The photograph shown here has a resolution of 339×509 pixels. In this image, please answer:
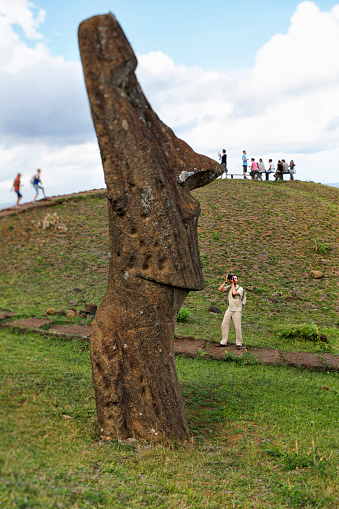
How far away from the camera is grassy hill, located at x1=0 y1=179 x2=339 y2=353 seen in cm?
1549

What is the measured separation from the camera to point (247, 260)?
2142 centimetres

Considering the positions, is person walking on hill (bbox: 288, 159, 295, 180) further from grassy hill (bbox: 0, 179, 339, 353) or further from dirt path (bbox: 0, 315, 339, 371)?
dirt path (bbox: 0, 315, 339, 371)

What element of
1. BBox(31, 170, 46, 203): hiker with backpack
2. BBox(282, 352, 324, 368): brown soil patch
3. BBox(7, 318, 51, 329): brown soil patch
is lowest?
BBox(282, 352, 324, 368): brown soil patch

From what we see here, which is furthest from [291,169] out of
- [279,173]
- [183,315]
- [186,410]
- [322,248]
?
[186,410]

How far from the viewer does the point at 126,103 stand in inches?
257

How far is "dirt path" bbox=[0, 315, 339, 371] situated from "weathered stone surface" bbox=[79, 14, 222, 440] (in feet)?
19.0

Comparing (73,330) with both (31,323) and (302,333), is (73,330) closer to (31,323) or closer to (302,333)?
(31,323)

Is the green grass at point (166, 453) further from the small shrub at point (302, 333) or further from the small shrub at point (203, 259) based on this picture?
the small shrub at point (203, 259)

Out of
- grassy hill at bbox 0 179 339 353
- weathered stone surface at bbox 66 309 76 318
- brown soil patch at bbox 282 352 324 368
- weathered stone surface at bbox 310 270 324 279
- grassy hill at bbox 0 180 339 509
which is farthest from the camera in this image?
weathered stone surface at bbox 310 270 324 279

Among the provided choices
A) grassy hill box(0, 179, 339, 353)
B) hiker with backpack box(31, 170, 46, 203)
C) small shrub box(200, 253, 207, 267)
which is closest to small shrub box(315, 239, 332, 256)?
grassy hill box(0, 179, 339, 353)

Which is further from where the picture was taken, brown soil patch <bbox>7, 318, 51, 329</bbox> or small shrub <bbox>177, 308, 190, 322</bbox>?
small shrub <bbox>177, 308, 190, 322</bbox>

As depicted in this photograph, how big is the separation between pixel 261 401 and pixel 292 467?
3.11 m

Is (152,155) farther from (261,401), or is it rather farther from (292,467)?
(261,401)

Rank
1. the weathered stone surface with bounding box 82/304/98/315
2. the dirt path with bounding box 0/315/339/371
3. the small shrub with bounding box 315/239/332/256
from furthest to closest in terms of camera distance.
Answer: the small shrub with bounding box 315/239/332/256 → the weathered stone surface with bounding box 82/304/98/315 → the dirt path with bounding box 0/315/339/371
